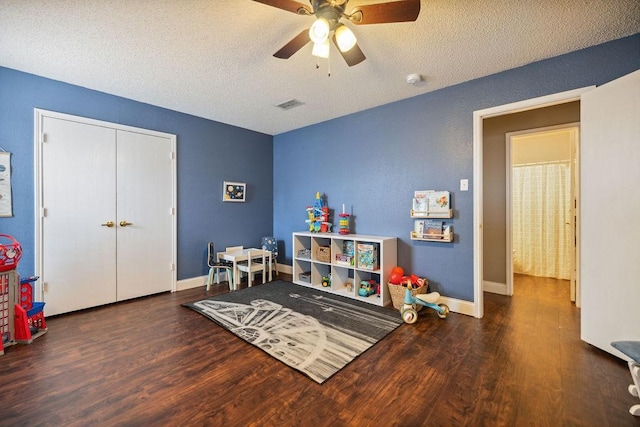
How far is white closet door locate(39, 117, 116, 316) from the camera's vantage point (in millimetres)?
2826

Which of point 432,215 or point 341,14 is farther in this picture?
point 432,215

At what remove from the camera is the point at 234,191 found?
4434 millimetres

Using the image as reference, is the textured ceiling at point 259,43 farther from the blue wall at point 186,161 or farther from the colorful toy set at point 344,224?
the colorful toy set at point 344,224

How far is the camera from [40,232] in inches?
109

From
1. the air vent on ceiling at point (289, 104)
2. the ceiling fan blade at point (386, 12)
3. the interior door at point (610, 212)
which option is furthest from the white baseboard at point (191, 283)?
the interior door at point (610, 212)

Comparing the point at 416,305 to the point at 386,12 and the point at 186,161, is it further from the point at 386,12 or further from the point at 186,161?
the point at 186,161

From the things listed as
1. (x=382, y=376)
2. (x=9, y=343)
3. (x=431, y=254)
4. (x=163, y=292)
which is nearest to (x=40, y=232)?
(x=9, y=343)

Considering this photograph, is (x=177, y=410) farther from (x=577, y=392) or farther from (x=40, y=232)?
(x=40, y=232)

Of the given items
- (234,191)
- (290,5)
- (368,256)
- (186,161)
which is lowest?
(368,256)

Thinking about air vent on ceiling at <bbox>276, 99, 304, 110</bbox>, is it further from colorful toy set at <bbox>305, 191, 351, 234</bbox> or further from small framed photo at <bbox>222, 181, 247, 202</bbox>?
small framed photo at <bbox>222, 181, 247, 202</bbox>

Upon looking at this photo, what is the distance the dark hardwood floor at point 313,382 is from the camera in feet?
4.82

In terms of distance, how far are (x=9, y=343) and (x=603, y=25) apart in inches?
206

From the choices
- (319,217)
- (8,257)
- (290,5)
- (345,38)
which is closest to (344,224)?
(319,217)

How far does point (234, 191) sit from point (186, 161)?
2.78 feet
